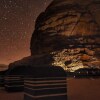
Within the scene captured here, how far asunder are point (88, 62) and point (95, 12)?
20.4 metres

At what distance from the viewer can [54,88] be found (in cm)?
1192

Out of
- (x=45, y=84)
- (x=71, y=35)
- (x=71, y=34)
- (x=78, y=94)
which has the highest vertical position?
(x=71, y=34)

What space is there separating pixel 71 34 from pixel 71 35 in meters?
0.43

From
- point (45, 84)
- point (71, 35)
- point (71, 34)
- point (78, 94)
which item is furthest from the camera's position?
point (71, 34)

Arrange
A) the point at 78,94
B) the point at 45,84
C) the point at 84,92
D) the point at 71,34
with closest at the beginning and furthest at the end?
the point at 45,84 < the point at 78,94 < the point at 84,92 < the point at 71,34

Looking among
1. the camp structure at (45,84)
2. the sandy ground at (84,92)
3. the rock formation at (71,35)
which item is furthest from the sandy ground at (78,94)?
the rock formation at (71,35)

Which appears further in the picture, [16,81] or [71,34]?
[71,34]

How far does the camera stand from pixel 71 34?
75.2m

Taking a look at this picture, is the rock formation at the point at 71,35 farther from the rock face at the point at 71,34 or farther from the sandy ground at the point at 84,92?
the sandy ground at the point at 84,92

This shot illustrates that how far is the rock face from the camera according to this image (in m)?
66.4

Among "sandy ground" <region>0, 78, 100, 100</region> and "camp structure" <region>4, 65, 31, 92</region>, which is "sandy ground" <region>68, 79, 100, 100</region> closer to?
"sandy ground" <region>0, 78, 100, 100</region>

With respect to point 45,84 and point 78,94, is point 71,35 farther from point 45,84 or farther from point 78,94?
point 45,84

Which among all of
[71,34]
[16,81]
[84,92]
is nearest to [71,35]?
[71,34]

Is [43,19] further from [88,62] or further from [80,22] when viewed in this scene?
[88,62]
